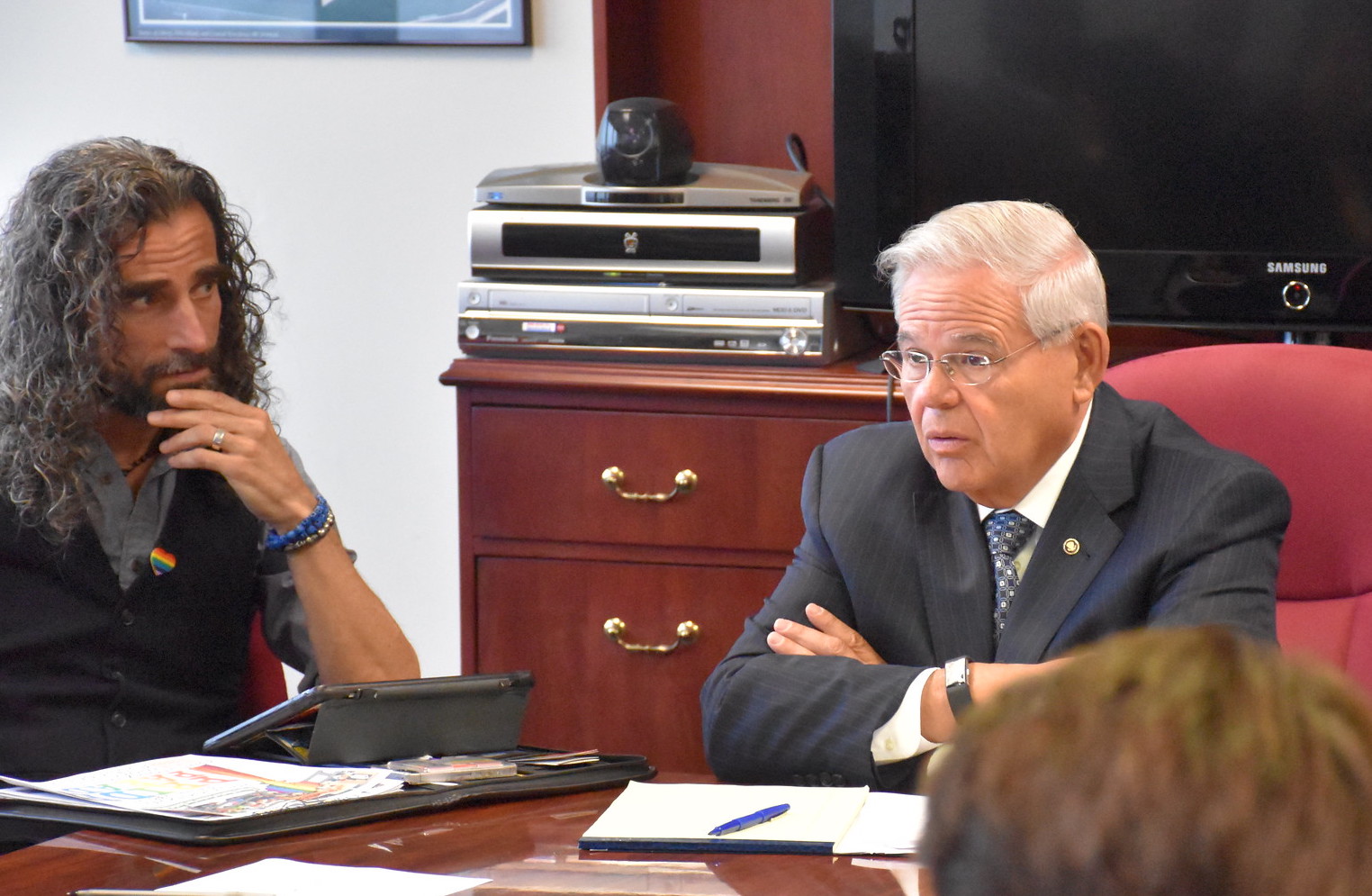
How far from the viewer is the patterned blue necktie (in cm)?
174

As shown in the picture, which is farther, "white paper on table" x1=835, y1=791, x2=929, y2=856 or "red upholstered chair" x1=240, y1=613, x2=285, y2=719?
"red upholstered chair" x1=240, y1=613, x2=285, y2=719

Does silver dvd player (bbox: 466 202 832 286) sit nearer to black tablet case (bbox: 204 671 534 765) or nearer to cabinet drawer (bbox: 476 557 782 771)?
cabinet drawer (bbox: 476 557 782 771)

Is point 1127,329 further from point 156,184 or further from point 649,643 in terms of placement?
point 156,184

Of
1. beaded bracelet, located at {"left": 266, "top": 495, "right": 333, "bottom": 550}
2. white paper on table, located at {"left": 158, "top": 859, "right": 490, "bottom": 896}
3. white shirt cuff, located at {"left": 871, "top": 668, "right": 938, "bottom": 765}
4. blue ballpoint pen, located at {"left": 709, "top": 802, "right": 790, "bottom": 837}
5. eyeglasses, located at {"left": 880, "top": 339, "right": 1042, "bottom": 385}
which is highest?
eyeglasses, located at {"left": 880, "top": 339, "right": 1042, "bottom": 385}

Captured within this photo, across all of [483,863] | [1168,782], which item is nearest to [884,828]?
[483,863]

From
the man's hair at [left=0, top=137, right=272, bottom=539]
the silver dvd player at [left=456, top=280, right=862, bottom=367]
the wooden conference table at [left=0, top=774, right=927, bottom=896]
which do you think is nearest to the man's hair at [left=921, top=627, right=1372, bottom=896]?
the wooden conference table at [left=0, top=774, right=927, bottom=896]

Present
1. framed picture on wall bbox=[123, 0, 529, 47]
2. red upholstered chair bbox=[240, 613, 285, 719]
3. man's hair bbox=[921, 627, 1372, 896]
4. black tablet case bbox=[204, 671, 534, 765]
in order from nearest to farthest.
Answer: man's hair bbox=[921, 627, 1372, 896] → black tablet case bbox=[204, 671, 534, 765] → red upholstered chair bbox=[240, 613, 285, 719] → framed picture on wall bbox=[123, 0, 529, 47]

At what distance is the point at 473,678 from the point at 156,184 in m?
0.80

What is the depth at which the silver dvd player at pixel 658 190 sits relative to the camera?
2422 mm

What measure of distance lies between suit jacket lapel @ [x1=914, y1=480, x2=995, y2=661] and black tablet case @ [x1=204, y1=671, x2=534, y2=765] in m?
0.53

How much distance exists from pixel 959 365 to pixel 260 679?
0.96 meters

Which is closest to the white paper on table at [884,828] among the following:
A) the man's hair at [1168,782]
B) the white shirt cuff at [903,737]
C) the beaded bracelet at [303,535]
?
the white shirt cuff at [903,737]

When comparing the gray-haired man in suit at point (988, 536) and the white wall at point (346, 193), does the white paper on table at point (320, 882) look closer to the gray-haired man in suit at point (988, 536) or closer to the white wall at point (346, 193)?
the gray-haired man in suit at point (988, 536)

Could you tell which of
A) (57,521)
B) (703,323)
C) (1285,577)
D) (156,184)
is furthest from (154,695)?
(1285,577)
